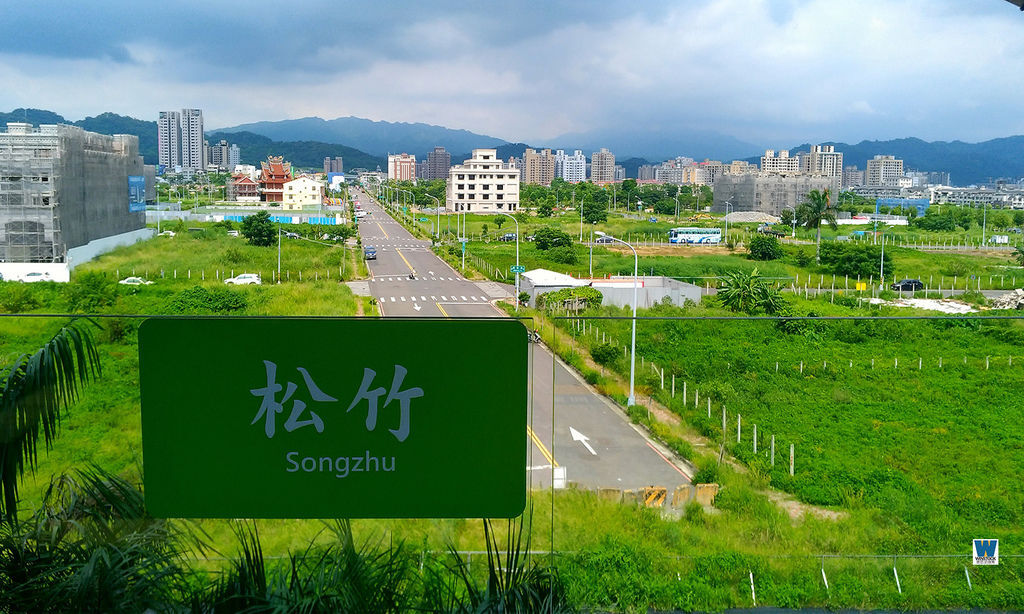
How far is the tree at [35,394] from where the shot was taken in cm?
239

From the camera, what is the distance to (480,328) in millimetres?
2125

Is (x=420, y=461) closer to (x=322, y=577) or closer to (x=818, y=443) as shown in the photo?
(x=322, y=577)

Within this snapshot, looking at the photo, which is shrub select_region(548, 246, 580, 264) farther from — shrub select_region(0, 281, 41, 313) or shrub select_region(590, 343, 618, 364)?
shrub select_region(590, 343, 618, 364)

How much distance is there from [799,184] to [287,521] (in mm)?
55578

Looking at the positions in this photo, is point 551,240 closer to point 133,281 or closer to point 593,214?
point 133,281

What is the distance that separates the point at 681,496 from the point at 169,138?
5014 inches

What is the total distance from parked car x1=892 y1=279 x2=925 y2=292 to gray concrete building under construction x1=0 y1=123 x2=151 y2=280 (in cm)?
1851

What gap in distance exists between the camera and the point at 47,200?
18094 mm

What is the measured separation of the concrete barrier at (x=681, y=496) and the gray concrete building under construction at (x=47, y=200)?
1737cm

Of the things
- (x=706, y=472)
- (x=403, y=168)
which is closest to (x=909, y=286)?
(x=706, y=472)

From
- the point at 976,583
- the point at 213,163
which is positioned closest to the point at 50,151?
the point at 976,583

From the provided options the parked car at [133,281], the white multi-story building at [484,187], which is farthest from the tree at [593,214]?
the parked car at [133,281]

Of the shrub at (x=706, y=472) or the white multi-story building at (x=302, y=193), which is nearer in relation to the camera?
the shrub at (x=706, y=472)

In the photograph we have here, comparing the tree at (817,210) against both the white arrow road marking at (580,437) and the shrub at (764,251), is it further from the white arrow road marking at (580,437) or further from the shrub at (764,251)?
the white arrow road marking at (580,437)
